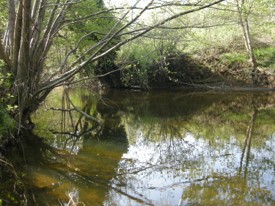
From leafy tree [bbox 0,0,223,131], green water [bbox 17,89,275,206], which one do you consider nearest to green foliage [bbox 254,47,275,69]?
green water [bbox 17,89,275,206]

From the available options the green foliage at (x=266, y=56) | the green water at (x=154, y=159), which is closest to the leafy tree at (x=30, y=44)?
the green water at (x=154, y=159)

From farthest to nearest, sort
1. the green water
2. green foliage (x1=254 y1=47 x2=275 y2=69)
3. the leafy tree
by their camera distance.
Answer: green foliage (x1=254 y1=47 x2=275 y2=69) < the leafy tree < the green water

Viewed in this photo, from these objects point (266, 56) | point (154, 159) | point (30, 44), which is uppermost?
point (266, 56)

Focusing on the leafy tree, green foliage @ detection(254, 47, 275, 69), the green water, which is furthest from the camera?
green foliage @ detection(254, 47, 275, 69)

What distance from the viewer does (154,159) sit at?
7898 millimetres

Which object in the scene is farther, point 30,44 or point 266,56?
point 266,56

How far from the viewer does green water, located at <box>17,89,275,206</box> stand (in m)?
5.75

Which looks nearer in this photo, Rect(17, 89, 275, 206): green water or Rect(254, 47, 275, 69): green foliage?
Rect(17, 89, 275, 206): green water

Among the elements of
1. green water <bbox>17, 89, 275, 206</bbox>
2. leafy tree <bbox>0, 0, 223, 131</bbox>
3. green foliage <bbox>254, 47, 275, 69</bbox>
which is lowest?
green water <bbox>17, 89, 275, 206</bbox>

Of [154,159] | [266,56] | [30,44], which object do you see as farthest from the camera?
[266,56]

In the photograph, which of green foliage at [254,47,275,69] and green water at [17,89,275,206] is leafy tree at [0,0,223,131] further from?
green foliage at [254,47,275,69]

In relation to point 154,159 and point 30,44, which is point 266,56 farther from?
point 30,44

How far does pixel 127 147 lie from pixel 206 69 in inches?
686

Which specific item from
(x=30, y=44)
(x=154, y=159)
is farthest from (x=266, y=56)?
(x=30, y=44)
